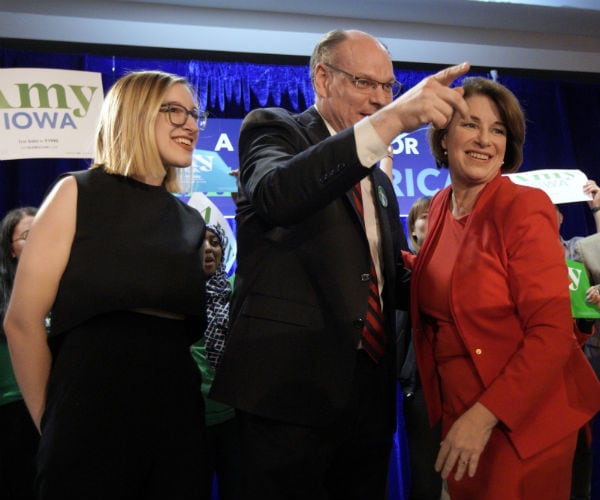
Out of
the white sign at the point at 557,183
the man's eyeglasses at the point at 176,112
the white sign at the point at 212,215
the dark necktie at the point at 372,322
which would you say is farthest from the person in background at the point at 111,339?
the white sign at the point at 557,183

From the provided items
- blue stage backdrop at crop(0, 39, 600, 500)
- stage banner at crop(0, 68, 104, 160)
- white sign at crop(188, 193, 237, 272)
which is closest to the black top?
stage banner at crop(0, 68, 104, 160)

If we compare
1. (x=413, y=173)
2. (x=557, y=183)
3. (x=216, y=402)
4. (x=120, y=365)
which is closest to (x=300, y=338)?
(x=120, y=365)

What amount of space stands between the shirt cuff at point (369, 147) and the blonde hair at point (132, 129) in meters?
0.63

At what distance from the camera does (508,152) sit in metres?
1.78

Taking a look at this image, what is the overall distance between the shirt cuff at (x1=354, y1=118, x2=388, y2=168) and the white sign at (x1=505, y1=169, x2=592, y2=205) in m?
2.56

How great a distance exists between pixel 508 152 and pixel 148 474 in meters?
1.25

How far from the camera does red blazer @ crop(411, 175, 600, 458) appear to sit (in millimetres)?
1400

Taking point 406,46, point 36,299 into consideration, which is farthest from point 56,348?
point 406,46

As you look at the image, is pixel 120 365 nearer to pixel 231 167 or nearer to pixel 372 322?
pixel 372 322

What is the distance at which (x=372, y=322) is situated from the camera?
63.1 inches

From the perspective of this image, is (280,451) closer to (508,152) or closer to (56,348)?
(56,348)

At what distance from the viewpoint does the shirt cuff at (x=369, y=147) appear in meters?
1.19

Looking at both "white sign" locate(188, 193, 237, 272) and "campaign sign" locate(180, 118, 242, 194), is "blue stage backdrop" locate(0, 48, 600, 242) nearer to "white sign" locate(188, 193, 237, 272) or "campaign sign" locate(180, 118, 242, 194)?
"campaign sign" locate(180, 118, 242, 194)

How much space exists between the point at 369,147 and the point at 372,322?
56 centimetres
